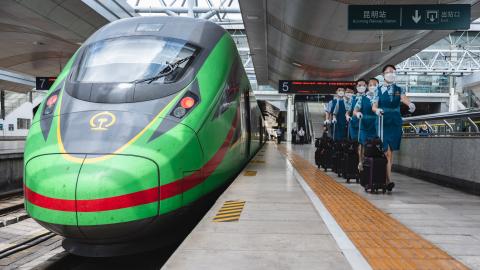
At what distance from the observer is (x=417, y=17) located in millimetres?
10281

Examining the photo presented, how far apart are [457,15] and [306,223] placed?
848 cm

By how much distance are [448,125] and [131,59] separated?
568 cm

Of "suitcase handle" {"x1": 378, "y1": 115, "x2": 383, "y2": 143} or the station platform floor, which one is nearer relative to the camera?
the station platform floor

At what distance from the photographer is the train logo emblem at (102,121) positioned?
4066 mm

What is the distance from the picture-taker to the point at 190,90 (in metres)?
4.82

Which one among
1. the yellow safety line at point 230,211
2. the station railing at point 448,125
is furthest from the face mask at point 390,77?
the yellow safety line at point 230,211

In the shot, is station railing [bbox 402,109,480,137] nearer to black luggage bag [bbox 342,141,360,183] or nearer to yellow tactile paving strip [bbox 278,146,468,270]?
black luggage bag [bbox 342,141,360,183]

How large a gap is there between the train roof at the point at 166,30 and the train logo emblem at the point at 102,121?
5.41 feet

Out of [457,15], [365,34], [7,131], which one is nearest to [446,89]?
[365,34]

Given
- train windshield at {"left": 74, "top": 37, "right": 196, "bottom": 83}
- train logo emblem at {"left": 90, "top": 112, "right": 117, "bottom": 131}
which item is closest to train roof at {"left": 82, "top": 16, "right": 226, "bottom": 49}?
train windshield at {"left": 74, "top": 37, "right": 196, "bottom": 83}

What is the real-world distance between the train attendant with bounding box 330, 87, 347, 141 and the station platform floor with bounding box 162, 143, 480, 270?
318cm

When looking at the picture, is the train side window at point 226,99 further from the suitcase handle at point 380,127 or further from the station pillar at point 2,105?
the station pillar at point 2,105

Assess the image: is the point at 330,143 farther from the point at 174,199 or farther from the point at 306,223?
the point at 174,199

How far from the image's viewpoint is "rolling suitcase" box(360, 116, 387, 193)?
20.3 feet
